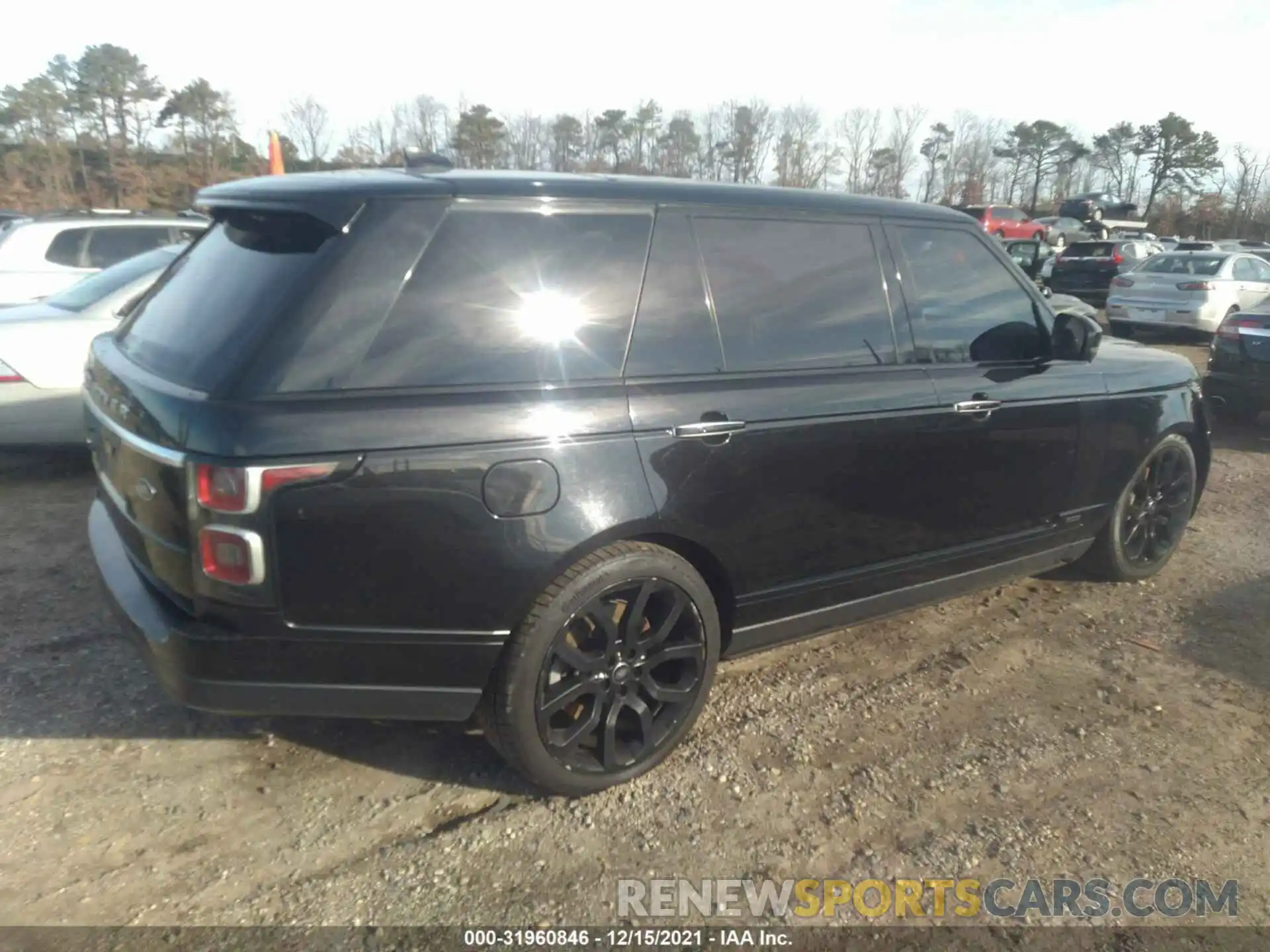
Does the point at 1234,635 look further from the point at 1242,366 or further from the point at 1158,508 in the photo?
the point at 1242,366

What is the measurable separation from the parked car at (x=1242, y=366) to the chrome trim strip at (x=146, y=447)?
8.82 metres

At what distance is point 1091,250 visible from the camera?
20.2m

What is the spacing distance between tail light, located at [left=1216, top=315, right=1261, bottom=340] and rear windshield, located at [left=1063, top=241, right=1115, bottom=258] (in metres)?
12.4

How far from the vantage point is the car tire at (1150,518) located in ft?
15.1

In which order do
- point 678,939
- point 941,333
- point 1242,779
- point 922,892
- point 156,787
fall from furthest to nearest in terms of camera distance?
point 941,333 < point 1242,779 < point 156,787 < point 922,892 < point 678,939

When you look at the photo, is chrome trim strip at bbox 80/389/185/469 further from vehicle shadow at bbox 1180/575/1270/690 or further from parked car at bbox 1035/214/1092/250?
parked car at bbox 1035/214/1092/250

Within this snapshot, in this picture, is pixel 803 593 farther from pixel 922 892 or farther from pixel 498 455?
pixel 498 455

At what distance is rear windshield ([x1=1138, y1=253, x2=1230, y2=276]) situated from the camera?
14.2m

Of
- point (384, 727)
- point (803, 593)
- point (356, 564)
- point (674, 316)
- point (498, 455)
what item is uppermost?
point (674, 316)

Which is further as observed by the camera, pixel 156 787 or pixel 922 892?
pixel 156 787

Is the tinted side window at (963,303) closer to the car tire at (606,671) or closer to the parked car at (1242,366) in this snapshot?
the car tire at (606,671)

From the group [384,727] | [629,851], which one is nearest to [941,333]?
[629,851]

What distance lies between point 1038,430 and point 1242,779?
148 cm

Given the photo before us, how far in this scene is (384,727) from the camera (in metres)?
3.27
